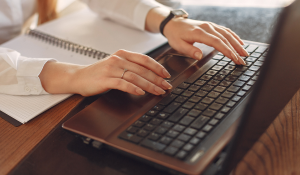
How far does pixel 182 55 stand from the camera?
70cm

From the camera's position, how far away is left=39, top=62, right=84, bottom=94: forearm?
585 millimetres

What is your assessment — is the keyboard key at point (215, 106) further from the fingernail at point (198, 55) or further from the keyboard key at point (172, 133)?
the fingernail at point (198, 55)

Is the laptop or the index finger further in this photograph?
the index finger

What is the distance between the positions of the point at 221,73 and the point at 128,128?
0.26 meters

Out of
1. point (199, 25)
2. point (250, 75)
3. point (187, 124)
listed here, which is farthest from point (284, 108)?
point (199, 25)

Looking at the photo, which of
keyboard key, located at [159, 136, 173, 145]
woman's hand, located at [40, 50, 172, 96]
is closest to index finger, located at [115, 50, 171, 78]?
woman's hand, located at [40, 50, 172, 96]

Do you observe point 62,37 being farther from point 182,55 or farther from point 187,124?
point 187,124

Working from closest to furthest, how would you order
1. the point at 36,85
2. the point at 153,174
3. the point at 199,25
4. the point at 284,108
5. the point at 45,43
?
the point at 153,174, the point at 284,108, the point at 36,85, the point at 199,25, the point at 45,43

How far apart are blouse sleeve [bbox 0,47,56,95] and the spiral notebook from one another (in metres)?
0.02

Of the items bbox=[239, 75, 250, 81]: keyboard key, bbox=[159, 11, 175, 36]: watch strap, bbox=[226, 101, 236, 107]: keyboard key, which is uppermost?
bbox=[159, 11, 175, 36]: watch strap

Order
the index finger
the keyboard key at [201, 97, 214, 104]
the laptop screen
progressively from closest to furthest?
the laptop screen < the keyboard key at [201, 97, 214, 104] < the index finger

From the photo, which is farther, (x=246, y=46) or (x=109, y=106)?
(x=246, y=46)

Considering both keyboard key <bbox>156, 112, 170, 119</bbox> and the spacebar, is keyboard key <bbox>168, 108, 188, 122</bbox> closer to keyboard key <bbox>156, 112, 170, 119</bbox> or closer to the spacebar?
keyboard key <bbox>156, 112, 170, 119</bbox>

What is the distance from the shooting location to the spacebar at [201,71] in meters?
0.55
